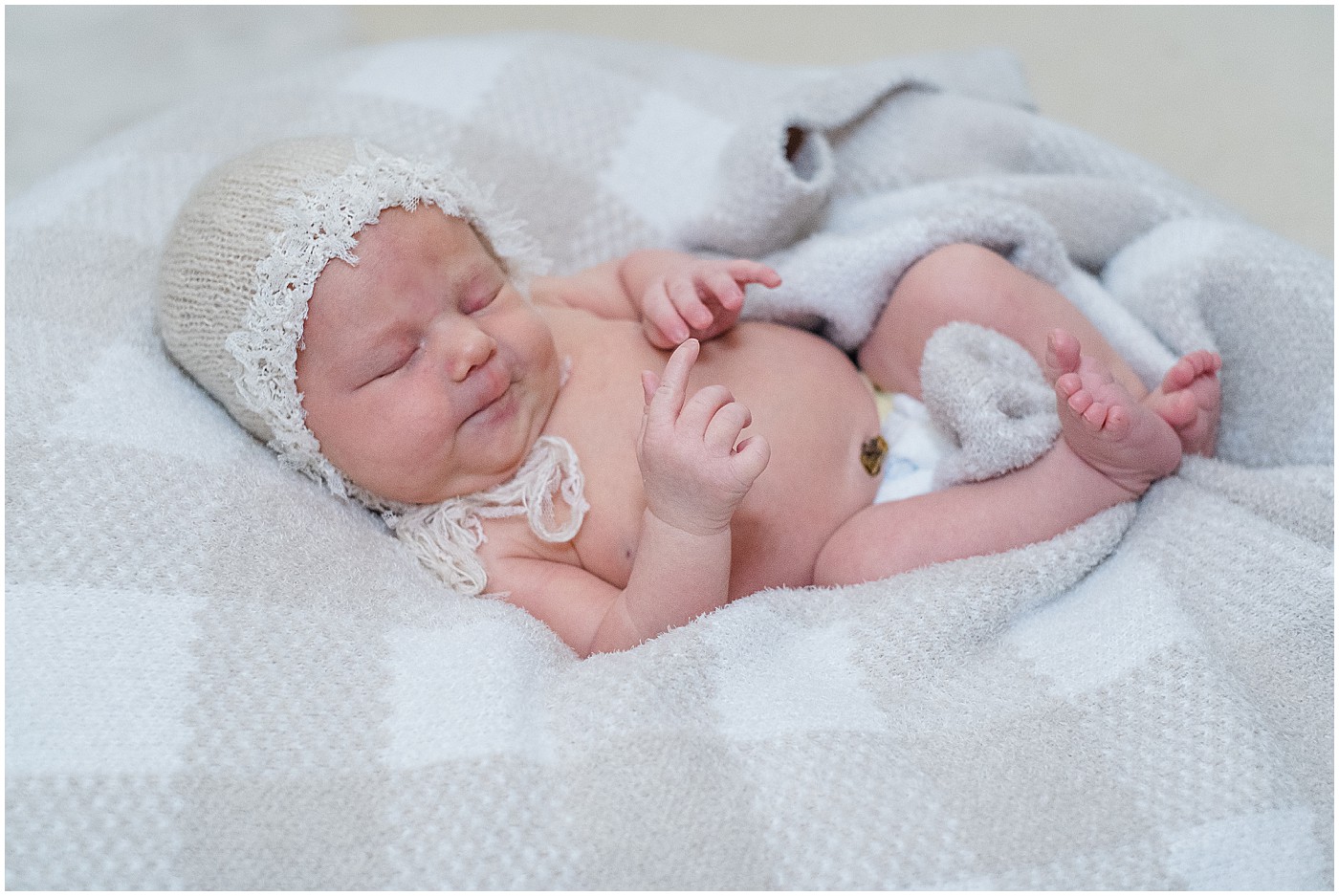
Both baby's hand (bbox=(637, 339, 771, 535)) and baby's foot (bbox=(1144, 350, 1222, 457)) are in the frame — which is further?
baby's foot (bbox=(1144, 350, 1222, 457))

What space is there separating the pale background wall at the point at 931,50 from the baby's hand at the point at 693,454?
3.98 ft

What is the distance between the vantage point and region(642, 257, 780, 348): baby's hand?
0.98 metres

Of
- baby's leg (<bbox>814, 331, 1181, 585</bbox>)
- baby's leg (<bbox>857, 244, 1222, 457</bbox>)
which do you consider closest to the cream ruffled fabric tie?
baby's leg (<bbox>814, 331, 1181, 585</bbox>)

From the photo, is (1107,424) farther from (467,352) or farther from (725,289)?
(467,352)

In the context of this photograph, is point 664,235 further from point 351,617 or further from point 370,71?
point 351,617

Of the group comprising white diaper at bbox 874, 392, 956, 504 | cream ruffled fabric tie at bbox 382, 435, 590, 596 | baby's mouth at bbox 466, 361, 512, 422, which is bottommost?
cream ruffled fabric tie at bbox 382, 435, 590, 596

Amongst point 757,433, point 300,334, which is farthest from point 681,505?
point 300,334

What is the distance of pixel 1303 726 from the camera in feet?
2.53

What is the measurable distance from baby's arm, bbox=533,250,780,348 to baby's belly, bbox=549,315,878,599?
0.13ft

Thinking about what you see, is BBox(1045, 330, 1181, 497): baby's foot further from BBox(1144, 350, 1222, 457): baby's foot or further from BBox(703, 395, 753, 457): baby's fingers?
BBox(703, 395, 753, 457): baby's fingers

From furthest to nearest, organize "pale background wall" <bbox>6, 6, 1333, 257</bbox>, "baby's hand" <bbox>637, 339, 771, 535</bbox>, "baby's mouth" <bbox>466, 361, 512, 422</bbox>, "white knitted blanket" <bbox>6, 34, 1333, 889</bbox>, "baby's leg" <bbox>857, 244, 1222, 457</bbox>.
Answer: "pale background wall" <bbox>6, 6, 1333, 257</bbox> < "baby's leg" <bbox>857, 244, 1222, 457</bbox> < "baby's mouth" <bbox>466, 361, 512, 422</bbox> < "baby's hand" <bbox>637, 339, 771, 535</bbox> < "white knitted blanket" <bbox>6, 34, 1333, 889</bbox>

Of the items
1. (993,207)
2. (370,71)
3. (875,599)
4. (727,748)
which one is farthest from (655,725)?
(370,71)

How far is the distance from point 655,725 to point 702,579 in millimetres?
144

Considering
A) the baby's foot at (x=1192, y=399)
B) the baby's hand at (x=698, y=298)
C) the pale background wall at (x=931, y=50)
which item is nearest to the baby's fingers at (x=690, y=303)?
the baby's hand at (x=698, y=298)
